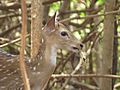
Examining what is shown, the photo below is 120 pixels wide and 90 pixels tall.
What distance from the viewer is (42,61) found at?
1.92 meters

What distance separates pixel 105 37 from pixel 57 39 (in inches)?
14.1

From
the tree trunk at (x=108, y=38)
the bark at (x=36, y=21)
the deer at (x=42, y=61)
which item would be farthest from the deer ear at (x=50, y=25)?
the tree trunk at (x=108, y=38)

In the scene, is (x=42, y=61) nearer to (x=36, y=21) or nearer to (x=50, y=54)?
(x=50, y=54)

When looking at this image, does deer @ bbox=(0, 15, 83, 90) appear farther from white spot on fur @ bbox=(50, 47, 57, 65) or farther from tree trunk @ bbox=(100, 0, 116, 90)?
tree trunk @ bbox=(100, 0, 116, 90)

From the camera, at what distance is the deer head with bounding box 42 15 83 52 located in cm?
199

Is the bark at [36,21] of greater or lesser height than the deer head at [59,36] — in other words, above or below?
above

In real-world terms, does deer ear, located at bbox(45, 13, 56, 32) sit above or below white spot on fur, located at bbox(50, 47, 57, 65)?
above

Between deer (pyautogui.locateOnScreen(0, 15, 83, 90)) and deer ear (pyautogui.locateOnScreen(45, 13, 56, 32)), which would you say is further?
deer ear (pyautogui.locateOnScreen(45, 13, 56, 32))

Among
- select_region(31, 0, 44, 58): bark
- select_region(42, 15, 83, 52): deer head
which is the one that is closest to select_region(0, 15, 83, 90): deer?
select_region(42, 15, 83, 52): deer head

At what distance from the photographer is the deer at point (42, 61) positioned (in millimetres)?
1840

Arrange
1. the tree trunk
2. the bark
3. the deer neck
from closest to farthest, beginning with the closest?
the bark, the deer neck, the tree trunk

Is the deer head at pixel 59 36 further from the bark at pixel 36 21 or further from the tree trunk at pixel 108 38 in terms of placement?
the tree trunk at pixel 108 38

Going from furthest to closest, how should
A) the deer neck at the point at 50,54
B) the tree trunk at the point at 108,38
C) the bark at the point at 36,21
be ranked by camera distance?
1. the tree trunk at the point at 108,38
2. the deer neck at the point at 50,54
3. the bark at the point at 36,21

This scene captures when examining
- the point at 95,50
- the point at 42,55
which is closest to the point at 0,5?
the point at 95,50
